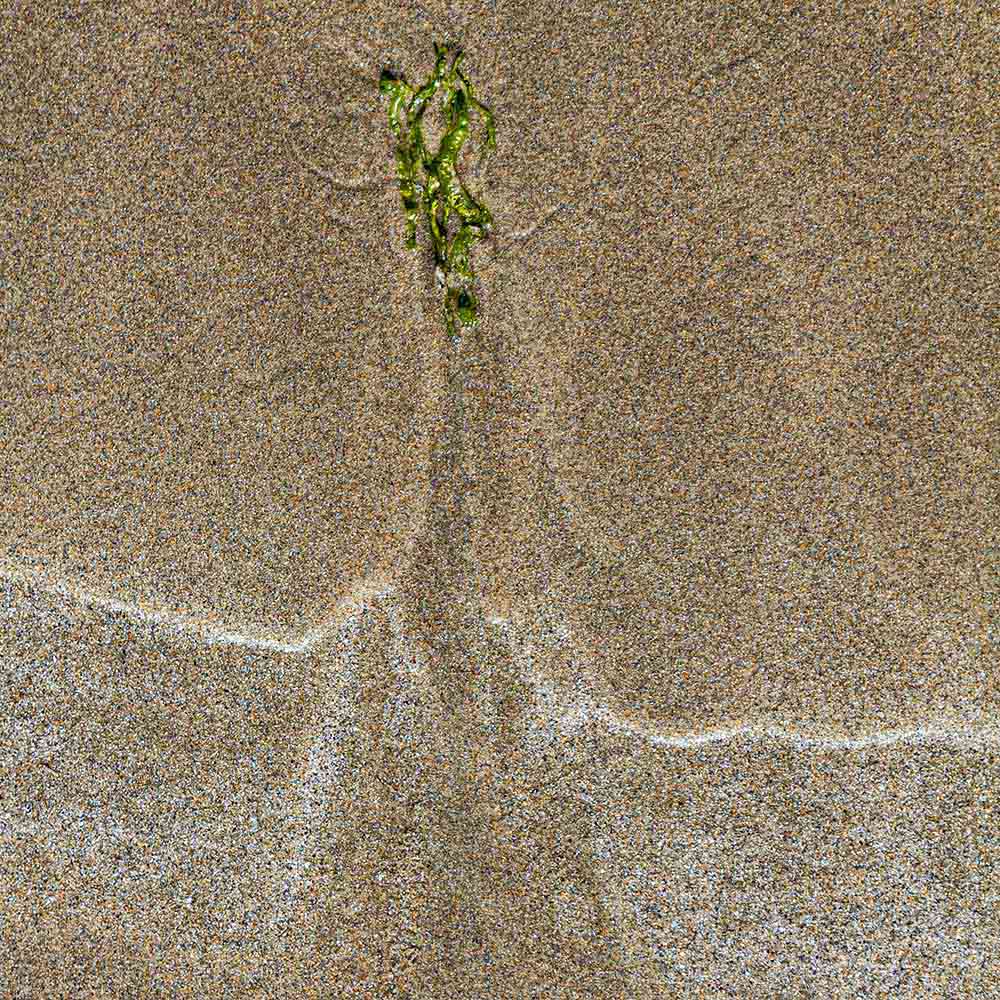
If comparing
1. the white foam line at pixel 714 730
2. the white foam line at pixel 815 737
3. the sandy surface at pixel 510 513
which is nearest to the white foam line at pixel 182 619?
the sandy surface at pixel 510 513

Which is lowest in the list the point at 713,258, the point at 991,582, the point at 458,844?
the point at 458,844

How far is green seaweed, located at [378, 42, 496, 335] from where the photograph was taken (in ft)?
5.06

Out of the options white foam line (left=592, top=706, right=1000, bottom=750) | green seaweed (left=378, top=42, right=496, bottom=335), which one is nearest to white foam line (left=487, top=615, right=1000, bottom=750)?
white foam line (left=592, top=706, right=1000, bottom=750)

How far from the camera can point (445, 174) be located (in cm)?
155

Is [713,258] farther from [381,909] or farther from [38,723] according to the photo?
[38,723]

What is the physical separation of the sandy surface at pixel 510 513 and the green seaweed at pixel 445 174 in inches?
1.6

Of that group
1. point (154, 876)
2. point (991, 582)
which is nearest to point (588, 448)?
point (991, 582)

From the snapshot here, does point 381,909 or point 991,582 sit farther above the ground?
point 991,582

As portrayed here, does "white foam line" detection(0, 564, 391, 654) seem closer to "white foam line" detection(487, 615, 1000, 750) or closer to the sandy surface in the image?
the sandy surface

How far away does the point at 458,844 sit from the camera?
1.62m

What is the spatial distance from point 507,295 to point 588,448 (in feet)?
1.11

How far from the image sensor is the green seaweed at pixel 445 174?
1.54m

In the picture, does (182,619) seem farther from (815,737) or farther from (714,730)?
(815,737)

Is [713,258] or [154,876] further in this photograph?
[154,876]
